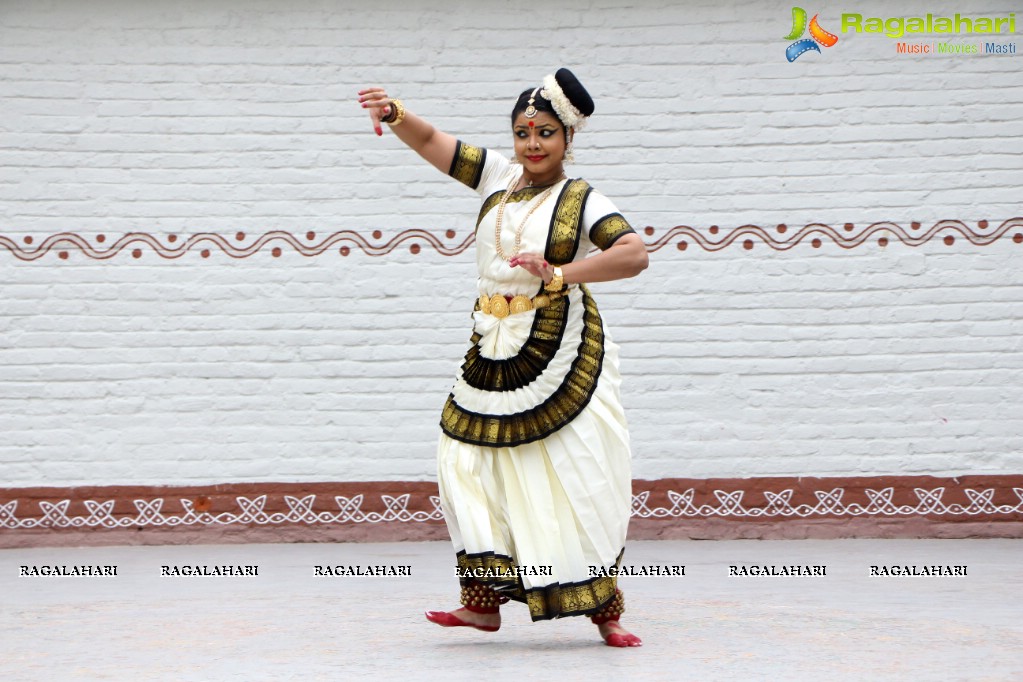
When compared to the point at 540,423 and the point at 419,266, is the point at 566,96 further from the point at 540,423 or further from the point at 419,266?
the point at 419,266

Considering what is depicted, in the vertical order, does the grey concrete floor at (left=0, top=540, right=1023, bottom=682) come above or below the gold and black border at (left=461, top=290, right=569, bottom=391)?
below

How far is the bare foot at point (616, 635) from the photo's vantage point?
504 cm

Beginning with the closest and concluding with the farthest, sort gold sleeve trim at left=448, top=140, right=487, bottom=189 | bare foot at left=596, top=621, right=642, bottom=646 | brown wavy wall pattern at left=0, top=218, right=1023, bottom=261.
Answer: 1. bare foot at left=596, top=621, right=642, bottom=646
2. gold sleeve trim at left=448, top=140, right=487, bottom=189
3. brown wavy wall pattern at left=0, top=218, right=1023, bottom=261

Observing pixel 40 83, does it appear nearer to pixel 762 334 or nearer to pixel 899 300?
pixel 762 334

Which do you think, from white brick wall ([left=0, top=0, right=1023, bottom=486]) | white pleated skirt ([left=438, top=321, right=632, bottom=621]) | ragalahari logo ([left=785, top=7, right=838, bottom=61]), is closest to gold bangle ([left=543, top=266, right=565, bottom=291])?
white pleated skirt ([left=438, top=321, right=632, bottom=621])

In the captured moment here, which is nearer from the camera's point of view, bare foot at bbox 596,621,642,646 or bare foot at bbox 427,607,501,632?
bare foot at bbox 596,621,642,646

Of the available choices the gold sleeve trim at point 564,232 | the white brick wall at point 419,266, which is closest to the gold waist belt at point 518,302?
the gold sleeve trim at point 564,232

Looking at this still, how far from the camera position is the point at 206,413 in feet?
25.9

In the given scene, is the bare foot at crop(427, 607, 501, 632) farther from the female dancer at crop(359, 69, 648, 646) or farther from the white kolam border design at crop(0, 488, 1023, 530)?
the white kolam border design at crop(0, 488, 1023, 530)

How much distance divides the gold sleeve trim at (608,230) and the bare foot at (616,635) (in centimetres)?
130

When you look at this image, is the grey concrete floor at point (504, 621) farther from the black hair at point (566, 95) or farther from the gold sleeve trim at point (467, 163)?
the black hair at point (566, 95)

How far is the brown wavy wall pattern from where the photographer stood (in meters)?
7.86

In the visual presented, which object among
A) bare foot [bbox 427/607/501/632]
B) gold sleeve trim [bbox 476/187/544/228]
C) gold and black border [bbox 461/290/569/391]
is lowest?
bare foot [bbox 427/607/501/632]

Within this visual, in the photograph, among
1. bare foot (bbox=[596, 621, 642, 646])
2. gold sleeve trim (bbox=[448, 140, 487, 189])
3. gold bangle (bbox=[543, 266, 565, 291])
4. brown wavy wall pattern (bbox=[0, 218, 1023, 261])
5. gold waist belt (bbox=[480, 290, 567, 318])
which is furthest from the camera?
brown wavy wall pattern (bbox=[0, 218, 1023, 261])
